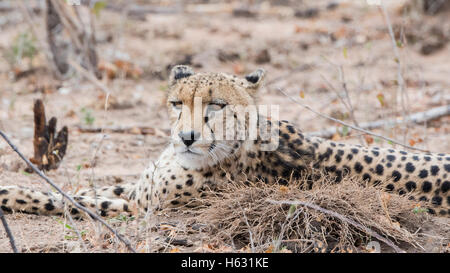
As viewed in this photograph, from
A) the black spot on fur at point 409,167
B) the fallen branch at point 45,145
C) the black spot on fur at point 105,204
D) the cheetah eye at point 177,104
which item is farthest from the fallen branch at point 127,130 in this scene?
the black spot on fur at point 409,167

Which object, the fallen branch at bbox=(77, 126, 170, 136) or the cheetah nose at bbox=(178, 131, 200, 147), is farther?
the fallen branch at bbox=(77, 126, 170, 136)

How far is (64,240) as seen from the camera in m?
3.07

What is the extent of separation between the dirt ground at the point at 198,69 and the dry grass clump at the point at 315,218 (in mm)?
181

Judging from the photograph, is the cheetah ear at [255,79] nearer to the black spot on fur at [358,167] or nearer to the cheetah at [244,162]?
the cheetah at [244,162]

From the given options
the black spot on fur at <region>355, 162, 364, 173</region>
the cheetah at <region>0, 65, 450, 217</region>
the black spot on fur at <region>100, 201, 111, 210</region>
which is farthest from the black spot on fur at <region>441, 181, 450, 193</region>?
Answer: the black spot on fur at <region>100, 201, 111, 210</region>

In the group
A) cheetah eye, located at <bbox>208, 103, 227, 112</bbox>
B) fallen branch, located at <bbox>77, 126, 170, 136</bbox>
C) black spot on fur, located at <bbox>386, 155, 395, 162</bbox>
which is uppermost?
cheetah eye, located at <bbox>208, 103, 227, 112</bbox>

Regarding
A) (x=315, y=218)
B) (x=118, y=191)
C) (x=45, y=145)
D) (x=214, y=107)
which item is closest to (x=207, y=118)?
(x=214, y=107)

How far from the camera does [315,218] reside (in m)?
3.07

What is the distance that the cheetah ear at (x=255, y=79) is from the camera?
364 cm

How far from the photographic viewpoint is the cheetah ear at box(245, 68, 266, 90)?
12.0 feet

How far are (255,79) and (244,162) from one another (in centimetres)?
56

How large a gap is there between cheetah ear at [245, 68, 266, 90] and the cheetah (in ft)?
0.08

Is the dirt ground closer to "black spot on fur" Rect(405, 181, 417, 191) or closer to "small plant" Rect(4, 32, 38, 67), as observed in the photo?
"small plant" Rect(4, 32, 38, 67)

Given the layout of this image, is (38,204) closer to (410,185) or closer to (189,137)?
(189,137)
